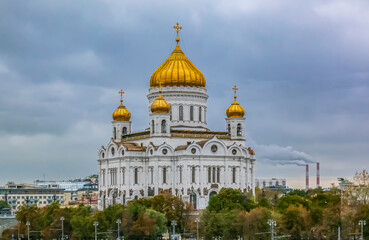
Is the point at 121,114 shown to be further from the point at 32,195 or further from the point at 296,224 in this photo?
the point at 32,195

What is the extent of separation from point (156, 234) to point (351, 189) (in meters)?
16.0

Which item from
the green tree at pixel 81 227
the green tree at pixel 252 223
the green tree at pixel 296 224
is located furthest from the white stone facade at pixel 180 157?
the green tree at pixel 296 224

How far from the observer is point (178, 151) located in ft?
298

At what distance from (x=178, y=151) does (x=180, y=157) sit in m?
0.65

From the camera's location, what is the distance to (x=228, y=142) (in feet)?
309

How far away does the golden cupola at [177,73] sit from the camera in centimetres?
9519

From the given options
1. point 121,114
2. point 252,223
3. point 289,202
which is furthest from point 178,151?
point 252,223

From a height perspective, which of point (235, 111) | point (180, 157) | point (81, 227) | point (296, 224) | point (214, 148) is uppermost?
point (235, 111)

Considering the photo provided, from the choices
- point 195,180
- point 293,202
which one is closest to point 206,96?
point 195,180

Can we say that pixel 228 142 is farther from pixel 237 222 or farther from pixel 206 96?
pixel 237 222

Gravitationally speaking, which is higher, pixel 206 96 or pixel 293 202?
pixel 206 96

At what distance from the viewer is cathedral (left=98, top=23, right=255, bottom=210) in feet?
296

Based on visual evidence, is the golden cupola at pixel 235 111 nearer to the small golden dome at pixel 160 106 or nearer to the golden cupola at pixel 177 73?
the golden cupola at pixel 177 73

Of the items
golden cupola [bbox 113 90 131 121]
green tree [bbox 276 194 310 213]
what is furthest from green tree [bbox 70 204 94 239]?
golden cupola [bbox 113 90 131 121]
